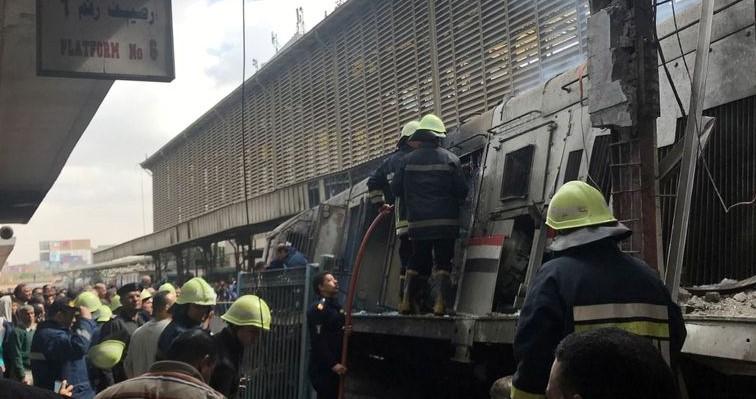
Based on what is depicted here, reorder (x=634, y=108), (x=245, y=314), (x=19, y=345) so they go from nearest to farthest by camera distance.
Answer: (x=634, y=108) → (x=245, y=314) → (x=19, y=345)

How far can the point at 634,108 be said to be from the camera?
3861 mm

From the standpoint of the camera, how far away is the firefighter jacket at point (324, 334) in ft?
19.5

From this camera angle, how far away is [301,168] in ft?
60.8

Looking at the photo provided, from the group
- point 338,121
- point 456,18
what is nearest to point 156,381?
point 456,18

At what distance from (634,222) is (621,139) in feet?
1.45

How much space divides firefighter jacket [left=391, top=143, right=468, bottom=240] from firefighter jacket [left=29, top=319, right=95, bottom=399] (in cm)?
292

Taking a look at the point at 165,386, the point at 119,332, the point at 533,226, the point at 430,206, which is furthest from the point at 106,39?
the point at 165,386

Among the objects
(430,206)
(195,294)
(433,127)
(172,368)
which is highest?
(433,127)

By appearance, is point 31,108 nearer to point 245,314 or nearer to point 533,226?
point 245,314

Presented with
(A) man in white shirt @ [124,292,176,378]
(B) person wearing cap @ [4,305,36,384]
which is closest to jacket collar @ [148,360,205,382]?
(A) man in white shirt @ [124,292,176,378]

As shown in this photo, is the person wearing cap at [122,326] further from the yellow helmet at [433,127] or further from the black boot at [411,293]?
the yellow helmet at [433,127]

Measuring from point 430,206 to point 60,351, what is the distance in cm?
329

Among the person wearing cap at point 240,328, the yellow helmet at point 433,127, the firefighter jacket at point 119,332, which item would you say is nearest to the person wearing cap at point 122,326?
the firefighter jacket at point 119,332

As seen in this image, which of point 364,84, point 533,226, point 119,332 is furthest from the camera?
point 364,84
